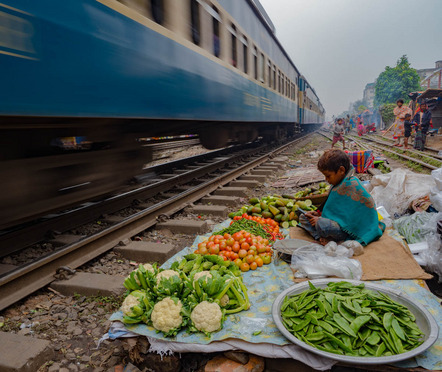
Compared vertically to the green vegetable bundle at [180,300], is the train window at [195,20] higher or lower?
higher

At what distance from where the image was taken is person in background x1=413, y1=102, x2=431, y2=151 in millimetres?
12859

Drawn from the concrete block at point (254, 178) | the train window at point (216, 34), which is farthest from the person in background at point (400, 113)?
the train window at point (216, 34)

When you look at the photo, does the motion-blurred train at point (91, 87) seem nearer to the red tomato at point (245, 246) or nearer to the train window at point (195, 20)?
the train window at point (195, 20)

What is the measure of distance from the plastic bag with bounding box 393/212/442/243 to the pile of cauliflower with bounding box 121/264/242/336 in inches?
97.1

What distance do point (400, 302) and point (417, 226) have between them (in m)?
1.87

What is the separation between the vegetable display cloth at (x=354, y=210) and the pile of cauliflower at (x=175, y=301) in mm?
1493

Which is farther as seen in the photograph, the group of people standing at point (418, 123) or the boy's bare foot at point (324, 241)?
the group of people standing at point (418, 123)

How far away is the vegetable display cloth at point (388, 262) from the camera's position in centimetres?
275

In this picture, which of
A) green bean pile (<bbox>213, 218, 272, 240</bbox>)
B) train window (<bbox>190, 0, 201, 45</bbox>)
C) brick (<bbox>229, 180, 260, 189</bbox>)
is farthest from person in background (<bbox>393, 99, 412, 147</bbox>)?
green bean pile (<bbox>213, 218, 272, 240</bbox>)

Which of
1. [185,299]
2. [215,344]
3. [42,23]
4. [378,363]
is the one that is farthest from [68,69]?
[378,363]

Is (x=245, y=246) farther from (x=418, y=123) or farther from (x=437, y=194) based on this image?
(x=418, y=123)

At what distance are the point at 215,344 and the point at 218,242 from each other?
4.58 feet

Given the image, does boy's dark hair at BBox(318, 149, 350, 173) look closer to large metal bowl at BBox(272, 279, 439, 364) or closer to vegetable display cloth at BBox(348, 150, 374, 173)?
large metal bowl at BBox(272, 279, 439, 364)

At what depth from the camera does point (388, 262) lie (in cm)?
295
